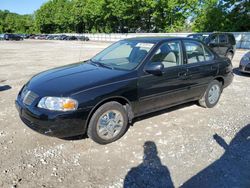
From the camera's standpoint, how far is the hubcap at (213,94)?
18.3ft

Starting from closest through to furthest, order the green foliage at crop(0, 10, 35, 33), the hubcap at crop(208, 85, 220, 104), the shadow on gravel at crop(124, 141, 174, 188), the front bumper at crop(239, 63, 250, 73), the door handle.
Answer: the shadow on gravel at crop(124, 141, 174, 188) < the door handle < the hubcap at crop(208, 85, 220, 104) < the front bumper at crop(239, 63, 250, 73) < the green foliage at crop(0, 10, 35, 33)

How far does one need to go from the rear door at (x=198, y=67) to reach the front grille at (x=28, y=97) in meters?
2.90

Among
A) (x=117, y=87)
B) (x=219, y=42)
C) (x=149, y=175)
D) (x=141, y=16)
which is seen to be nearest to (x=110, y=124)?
(x=117, y=87)

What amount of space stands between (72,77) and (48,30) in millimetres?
95378

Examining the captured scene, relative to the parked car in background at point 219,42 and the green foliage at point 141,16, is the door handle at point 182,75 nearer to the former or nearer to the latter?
the parked car in background at point 219,42

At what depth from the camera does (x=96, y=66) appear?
4562 millimetres

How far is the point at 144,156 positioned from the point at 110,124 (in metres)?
0.75

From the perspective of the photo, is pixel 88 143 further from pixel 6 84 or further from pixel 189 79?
pixel 6 84

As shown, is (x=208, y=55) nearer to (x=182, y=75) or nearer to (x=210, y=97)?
(x=210, y=97)

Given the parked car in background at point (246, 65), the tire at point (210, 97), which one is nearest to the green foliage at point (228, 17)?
the parked car in background at point (246, 65)

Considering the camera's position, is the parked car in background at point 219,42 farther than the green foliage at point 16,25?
No

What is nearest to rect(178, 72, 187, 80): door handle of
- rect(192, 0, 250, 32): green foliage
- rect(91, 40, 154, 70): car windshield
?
rect(91, 40, 154, 70): car windshield

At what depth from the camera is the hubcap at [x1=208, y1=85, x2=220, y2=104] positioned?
559 centimetres

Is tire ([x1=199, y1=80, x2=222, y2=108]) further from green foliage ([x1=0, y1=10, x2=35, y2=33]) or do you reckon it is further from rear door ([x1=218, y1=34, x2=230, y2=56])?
green foliage ([x1=0, y1=10, x2=35, y2=33])
